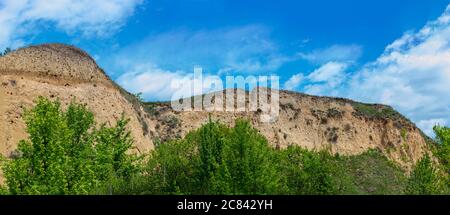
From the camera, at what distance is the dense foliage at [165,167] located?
3472 centimetres

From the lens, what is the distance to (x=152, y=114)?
3684 inches

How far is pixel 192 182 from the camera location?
130 feet

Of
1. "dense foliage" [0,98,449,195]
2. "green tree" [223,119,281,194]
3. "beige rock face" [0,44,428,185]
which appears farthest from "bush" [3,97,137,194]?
"beige rock face" [0,44,428,185]

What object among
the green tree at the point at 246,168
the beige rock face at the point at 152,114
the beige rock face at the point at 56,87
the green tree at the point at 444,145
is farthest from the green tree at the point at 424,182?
the beige rock face at the point at 152,114

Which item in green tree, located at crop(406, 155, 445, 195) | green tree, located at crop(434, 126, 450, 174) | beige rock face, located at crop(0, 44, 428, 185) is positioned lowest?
green tree, located at crop(406, 155, 445, 195)

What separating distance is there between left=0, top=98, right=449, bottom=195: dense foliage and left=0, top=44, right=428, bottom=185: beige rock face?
1106cm

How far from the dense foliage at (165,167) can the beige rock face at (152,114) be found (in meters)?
11.1

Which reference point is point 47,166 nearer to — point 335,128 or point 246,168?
point 246,168

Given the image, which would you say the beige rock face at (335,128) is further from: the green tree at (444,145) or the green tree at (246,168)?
the green tree at (246,168)

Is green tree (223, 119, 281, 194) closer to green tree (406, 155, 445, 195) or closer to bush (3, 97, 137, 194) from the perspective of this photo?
bush (3, 97, 137, 194)

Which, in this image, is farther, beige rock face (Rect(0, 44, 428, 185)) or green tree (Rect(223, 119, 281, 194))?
beige rock face (Rect(0, 44, 428, 185))

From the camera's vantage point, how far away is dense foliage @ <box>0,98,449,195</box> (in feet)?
114

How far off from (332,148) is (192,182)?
71.8 metres
